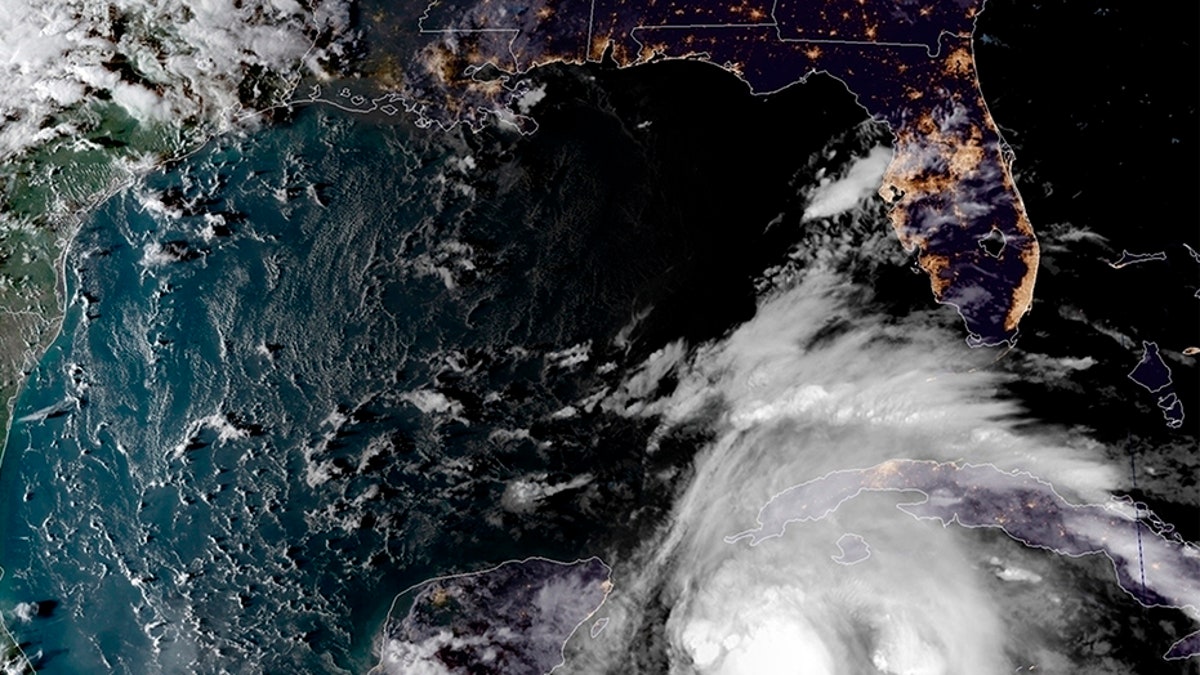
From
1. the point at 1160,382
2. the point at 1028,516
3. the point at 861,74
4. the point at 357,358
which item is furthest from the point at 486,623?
the point at 1160,382

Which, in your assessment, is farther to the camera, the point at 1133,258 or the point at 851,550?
the point at 851,550

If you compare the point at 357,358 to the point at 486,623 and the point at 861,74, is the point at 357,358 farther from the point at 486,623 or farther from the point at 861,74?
the point at 861,74

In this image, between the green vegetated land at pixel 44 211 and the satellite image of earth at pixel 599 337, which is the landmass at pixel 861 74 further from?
the green vegetated land at pixel 44 211

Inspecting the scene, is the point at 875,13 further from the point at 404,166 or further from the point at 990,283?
the point at 404,166

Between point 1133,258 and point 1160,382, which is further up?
point 1133,258

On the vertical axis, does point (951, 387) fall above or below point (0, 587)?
above

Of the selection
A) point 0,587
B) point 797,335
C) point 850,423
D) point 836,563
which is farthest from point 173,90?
point 836,563

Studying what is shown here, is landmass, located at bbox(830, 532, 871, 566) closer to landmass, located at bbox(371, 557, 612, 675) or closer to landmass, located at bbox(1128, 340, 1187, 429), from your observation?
landmass, located at bbox(371, 557, 612, 675)
